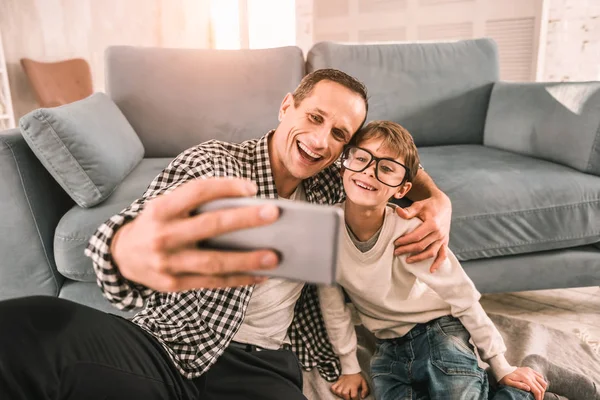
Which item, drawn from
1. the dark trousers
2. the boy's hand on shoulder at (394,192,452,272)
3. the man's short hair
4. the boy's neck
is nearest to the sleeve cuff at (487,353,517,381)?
the boy's hand on shoulder at (394,192,452,272)

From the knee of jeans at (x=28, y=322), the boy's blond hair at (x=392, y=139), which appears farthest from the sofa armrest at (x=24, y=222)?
the boy's blond hair at (x=392, y=139)

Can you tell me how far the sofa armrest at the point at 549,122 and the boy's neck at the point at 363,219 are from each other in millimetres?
954

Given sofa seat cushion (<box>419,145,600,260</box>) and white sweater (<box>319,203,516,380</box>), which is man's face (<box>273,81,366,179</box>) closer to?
white sweater (<box>319,203,516,380</box>)

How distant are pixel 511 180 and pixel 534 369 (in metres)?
0.61

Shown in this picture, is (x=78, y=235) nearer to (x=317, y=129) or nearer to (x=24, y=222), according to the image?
(x=24, y=222)

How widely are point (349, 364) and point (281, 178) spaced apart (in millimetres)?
511

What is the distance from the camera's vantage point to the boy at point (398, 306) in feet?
3.17

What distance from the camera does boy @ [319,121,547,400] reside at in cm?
96

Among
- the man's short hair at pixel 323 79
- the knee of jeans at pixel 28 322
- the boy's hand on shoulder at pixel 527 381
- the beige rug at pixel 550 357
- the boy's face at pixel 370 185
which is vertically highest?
the man's short hair at pixel 323 79

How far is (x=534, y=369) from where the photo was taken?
3.60 feet

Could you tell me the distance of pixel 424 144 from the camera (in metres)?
2.04

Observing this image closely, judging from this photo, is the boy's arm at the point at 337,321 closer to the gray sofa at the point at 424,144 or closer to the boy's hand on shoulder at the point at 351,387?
the boy's hand on shoulder at the point at 351,387

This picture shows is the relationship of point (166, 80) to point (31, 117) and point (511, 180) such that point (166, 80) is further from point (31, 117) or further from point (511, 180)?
point (511, 180)

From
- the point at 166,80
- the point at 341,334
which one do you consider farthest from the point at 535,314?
the point at 166,80
